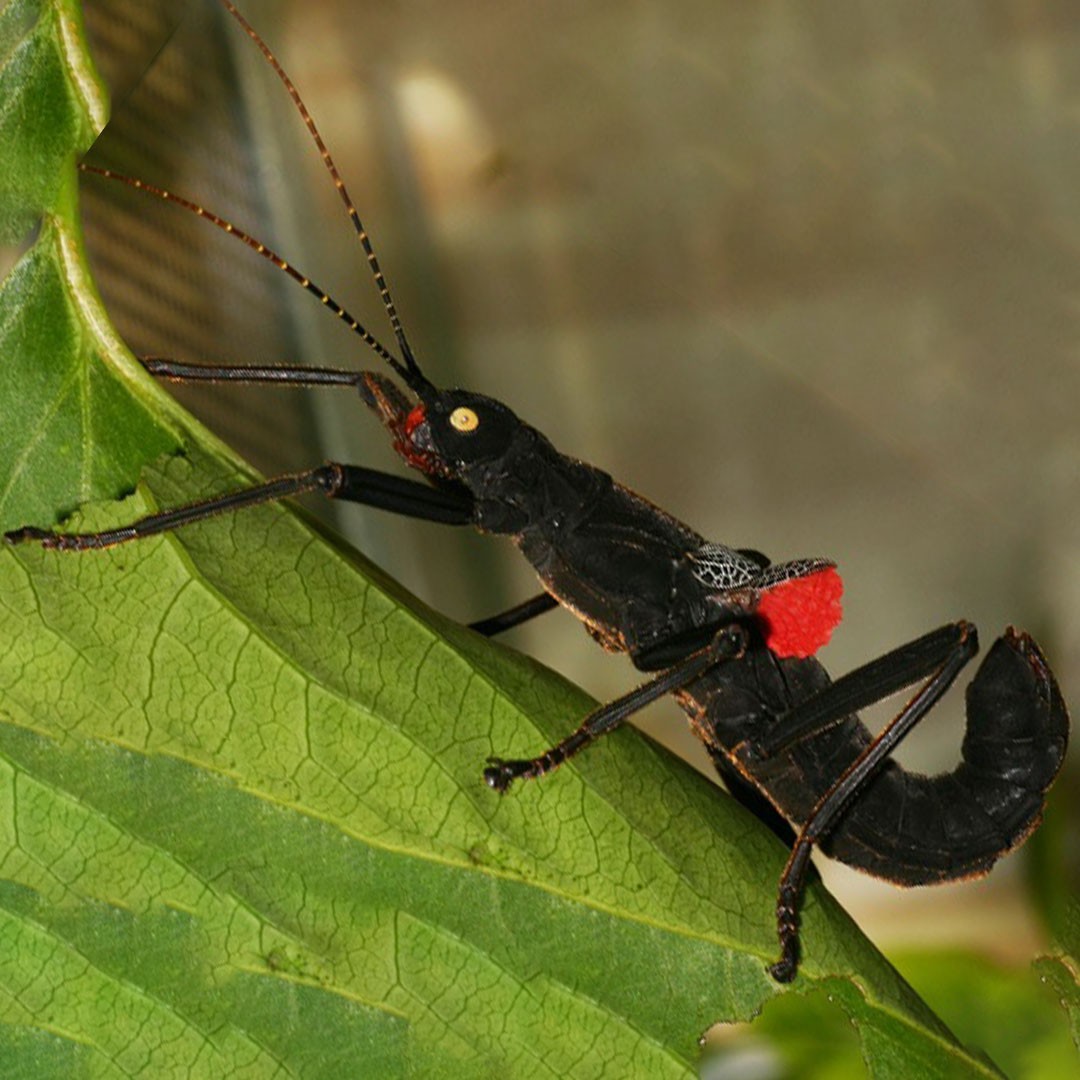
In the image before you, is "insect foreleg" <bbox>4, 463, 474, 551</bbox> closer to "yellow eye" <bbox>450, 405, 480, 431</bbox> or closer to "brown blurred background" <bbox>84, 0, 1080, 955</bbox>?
"yellow eye" <bbox>450, 405, 480, 431</bbox>

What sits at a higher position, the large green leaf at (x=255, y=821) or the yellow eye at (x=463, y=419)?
the yellow eye at (x=463, y=419)

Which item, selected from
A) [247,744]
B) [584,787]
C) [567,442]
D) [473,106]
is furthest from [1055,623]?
[247,744]

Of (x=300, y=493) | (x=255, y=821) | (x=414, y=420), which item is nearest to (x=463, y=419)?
(x=414, y=420)

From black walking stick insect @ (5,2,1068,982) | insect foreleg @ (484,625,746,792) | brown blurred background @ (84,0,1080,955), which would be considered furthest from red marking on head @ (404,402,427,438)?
brown blurred background @ (84,0,1080,955)

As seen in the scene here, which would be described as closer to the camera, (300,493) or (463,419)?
(300,493)

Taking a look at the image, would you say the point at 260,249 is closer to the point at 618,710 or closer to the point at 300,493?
the point at 300,493

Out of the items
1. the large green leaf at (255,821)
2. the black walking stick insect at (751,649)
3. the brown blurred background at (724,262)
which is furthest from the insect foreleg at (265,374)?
the brown blurred background at (724,262)

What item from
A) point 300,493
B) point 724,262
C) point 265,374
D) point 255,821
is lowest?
point 255,821

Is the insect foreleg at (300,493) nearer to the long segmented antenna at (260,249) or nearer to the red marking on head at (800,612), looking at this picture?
the long segmented antenna at (260,249)
